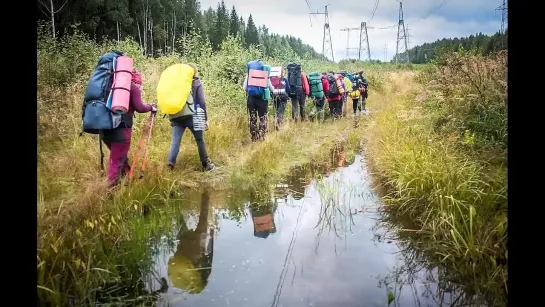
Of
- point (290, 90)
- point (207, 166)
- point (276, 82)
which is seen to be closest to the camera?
point (207, 166)

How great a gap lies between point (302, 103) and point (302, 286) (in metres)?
7.98

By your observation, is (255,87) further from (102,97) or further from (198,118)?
(102,97)

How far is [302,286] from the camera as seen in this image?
2580 millimetres

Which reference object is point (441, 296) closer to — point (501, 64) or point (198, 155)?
point (501, 64)

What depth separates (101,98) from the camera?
342 cm

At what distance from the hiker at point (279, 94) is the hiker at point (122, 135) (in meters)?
4.57

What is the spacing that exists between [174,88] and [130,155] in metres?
0.99

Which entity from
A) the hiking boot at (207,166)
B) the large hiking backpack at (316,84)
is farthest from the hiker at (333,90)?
the hiking boot at (207,166)

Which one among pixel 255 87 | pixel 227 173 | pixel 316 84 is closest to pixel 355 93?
pixel 316 84

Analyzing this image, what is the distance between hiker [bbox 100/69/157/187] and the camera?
147 inches

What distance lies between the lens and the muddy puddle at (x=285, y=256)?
2453 millimetres

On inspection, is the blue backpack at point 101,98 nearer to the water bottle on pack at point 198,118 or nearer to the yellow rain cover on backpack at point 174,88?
the yellow rain cover on backpack at point 174,88
